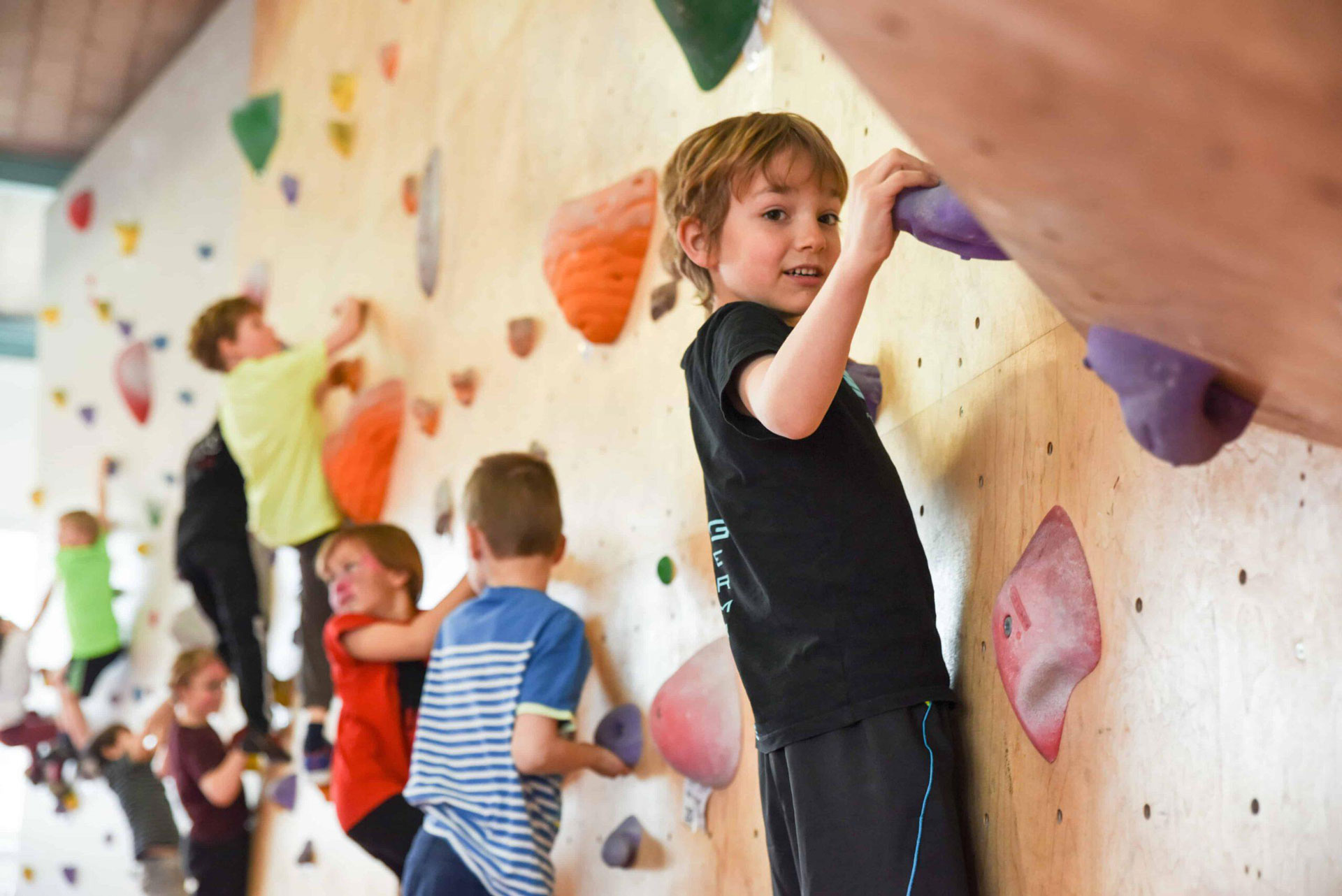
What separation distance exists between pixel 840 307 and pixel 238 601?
3.15 meters

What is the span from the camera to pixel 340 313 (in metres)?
3.37

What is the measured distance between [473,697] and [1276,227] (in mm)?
1683

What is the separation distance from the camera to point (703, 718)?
1.76 m

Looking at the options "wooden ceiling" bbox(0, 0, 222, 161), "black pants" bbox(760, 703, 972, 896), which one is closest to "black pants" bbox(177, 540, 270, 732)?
"wooden ceiling" bbox(0, 0, 222, 161)

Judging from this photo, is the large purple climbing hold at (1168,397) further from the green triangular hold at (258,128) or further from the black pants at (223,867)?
the green triangular hold at (258,128)

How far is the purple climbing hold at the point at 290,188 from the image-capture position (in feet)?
13.0

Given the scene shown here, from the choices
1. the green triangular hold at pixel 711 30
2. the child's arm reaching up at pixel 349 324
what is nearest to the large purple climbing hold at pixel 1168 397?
the green triangular hold at pixel 711 30

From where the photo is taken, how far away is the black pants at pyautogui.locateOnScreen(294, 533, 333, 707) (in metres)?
3.10

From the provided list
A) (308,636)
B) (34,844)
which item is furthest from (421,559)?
(34,844)

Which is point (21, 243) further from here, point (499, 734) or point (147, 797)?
point (499, 734)

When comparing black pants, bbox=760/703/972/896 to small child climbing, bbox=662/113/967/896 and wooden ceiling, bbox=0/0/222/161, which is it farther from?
wooden ceiling, bbox=0/0/222/161

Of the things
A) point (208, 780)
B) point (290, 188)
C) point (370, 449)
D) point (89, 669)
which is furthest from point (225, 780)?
point (290, 188)

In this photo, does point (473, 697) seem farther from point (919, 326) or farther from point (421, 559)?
point (919, 326)

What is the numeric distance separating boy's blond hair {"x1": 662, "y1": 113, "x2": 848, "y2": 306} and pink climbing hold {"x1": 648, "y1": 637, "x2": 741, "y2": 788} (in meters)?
0.64
